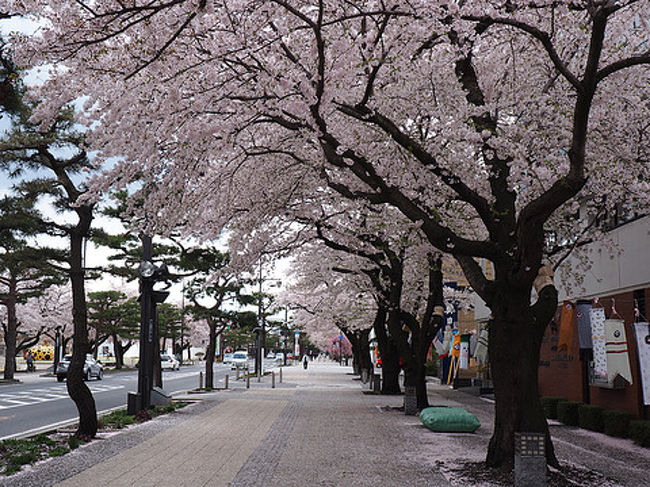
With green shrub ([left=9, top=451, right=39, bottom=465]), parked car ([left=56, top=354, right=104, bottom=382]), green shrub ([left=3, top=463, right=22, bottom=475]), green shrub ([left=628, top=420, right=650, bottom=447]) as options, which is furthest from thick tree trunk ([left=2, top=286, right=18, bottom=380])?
green shrub ([left=628, top=420, right=650, bottom=447])

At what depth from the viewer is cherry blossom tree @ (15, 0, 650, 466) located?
24.7 feet

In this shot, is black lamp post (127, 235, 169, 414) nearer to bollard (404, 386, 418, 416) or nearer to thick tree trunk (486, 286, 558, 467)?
bollard (404, 386, 418, 416)

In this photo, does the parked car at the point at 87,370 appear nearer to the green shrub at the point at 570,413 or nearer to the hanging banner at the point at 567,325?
the green shrub at the point at 570,413

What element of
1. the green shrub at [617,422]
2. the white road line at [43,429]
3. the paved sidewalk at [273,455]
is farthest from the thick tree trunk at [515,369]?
the white road line at [43,429]

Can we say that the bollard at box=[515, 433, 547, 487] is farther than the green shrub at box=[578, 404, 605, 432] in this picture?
No

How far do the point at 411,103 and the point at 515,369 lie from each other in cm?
478

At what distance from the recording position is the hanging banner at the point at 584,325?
14.3 metres

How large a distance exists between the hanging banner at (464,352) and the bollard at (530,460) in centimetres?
2000

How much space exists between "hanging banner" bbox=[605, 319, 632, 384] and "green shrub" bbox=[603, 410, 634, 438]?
0.91 m

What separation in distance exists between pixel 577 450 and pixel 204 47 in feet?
32.1

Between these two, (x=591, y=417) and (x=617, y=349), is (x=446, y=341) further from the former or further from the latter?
(x=617, y=349)

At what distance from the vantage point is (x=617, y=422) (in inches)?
548

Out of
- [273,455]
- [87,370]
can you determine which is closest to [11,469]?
[273,455]

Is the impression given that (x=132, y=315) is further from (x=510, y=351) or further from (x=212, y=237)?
(x=510, y=351)
